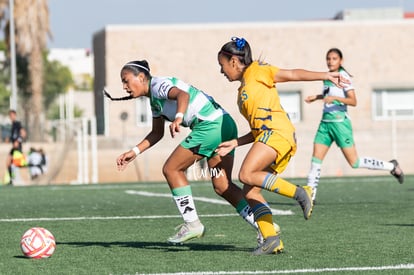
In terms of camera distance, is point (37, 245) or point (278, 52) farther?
point (278, 52)

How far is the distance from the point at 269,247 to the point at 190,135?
1298mm

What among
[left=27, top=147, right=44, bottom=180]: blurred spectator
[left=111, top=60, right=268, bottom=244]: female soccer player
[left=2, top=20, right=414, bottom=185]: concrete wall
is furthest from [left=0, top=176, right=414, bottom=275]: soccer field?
[left=2, top=20, right=414, bottom=185]: concrete wall

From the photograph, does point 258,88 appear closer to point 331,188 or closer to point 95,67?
point 331,188

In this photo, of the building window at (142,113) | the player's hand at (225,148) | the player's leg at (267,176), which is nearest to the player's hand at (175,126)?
the player's hand at (225,148)

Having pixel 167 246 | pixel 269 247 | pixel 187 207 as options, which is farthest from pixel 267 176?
pixel 167 246

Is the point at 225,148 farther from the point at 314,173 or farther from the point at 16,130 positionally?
the point at 16,130

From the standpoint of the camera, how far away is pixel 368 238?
1016 cm

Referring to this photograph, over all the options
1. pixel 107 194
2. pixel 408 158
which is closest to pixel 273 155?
pixel 107 194

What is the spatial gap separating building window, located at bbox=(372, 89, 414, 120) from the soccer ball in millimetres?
37251

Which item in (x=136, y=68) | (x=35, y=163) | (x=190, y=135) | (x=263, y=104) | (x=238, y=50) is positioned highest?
(x=238, y=50)

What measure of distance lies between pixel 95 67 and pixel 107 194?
29.1m

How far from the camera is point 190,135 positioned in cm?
952

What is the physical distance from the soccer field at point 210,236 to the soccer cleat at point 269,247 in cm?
10

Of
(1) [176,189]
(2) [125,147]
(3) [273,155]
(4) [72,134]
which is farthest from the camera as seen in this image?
(2) [125,147]
